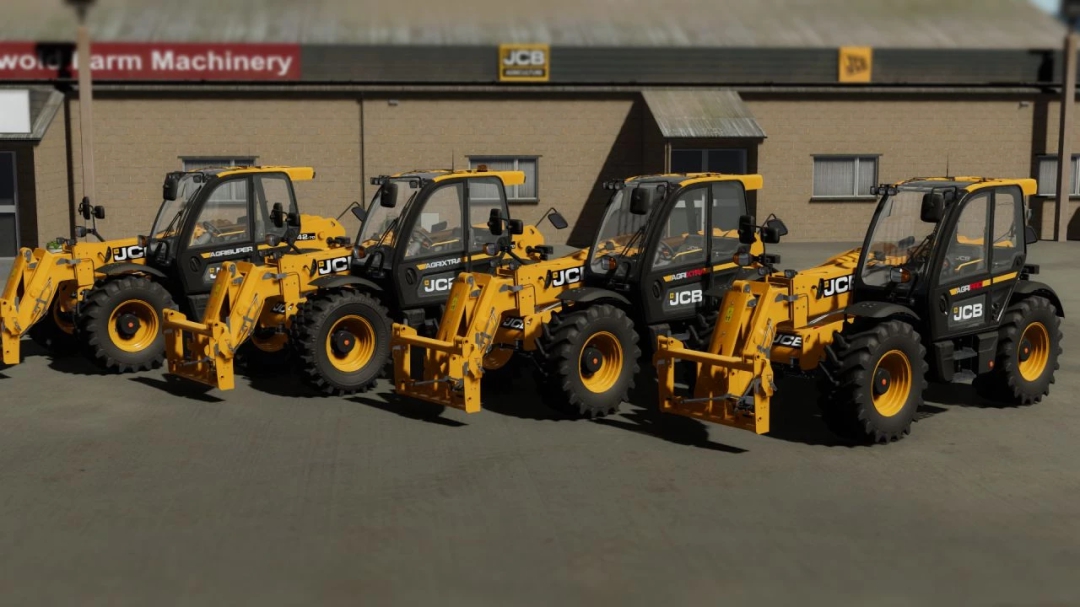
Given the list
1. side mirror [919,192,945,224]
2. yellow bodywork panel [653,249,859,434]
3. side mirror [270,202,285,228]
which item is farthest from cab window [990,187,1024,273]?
side mirror [270,202,285,228]

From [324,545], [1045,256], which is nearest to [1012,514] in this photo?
[324,545]

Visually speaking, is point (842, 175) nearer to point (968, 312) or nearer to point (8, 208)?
point (8, 208)

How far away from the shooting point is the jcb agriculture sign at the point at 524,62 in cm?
2906

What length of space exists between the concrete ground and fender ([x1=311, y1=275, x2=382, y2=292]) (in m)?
1.25

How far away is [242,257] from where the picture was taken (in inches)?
616

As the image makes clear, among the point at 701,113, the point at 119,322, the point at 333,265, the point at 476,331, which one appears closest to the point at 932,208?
the point at 476,331

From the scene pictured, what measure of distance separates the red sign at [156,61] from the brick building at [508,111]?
0.04 meters

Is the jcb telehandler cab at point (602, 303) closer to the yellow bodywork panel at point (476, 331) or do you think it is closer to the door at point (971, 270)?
the yellow bodywork panel at point (476, 331)

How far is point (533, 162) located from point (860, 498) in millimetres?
20623

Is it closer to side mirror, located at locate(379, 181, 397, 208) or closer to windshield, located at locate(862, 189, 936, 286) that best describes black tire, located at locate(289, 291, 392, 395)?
side mirror, located at locate(379, 181, 397, 208)

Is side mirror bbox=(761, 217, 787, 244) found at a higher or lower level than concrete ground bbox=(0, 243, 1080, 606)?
higher

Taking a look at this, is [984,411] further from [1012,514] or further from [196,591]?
[196,591]

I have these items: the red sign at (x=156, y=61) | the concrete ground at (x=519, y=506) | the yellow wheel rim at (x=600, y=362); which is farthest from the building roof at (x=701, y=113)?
the yellow wheel rim at (x=600, y=362)

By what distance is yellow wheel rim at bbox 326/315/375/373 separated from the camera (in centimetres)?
1354
